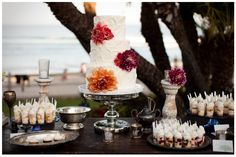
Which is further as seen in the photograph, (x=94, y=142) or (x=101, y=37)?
(x=101, y=37)

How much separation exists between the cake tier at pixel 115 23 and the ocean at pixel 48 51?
9.43 m

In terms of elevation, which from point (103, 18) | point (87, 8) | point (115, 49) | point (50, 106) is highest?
point (87, 8)

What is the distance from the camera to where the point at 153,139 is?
2260mm

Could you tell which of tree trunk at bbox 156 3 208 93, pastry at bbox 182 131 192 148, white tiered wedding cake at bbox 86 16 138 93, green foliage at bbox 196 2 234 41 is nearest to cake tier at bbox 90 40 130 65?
white tiered wedding cake at bbox 86 16 138 93

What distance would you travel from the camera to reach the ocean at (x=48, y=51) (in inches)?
528

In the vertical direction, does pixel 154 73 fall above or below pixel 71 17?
below

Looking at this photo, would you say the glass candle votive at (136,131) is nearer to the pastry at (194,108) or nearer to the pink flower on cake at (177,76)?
the pink flower on cake at (177,76)

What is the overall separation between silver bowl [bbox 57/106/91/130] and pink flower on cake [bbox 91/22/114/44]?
0.47 metres

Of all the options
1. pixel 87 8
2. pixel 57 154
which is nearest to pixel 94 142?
pixel 57 154

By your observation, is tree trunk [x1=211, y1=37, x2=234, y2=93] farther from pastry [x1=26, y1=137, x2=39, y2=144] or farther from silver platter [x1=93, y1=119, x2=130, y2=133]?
pastry [x1=26, y1=137, x2=39, y2=144]

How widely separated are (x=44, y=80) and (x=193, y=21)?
2.65 metres

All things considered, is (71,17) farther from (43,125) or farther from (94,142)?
(94,142)

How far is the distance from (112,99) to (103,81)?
0.42 ft

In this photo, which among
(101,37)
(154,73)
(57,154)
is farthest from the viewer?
(154,73)
